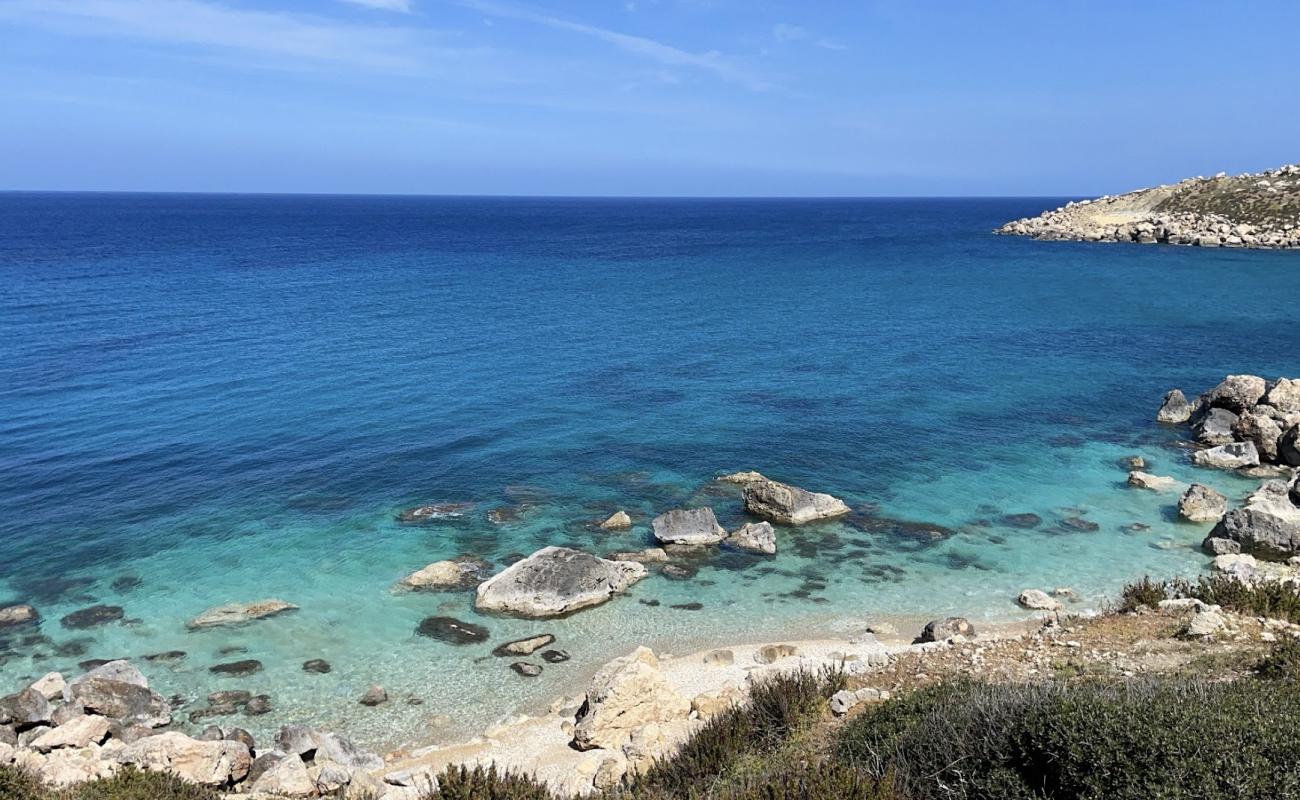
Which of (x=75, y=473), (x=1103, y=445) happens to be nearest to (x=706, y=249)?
(x=1103, y=445)

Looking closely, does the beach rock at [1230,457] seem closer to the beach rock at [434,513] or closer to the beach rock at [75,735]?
the beach rock at [434,513]

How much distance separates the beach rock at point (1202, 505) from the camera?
2614cm

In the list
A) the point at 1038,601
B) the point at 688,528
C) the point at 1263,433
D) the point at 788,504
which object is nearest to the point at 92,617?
the point at 688,528

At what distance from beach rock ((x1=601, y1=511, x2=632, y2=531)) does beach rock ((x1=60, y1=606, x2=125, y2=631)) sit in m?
12.9

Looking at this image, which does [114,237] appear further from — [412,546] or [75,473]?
[412,546]

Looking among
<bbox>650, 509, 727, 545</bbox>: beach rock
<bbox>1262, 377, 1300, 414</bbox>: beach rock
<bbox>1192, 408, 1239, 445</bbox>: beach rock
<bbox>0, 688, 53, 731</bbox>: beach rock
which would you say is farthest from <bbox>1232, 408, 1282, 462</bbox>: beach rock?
<bbox>0, 688, 53, 731</bbox>: beach rock

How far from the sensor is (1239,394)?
3400cm

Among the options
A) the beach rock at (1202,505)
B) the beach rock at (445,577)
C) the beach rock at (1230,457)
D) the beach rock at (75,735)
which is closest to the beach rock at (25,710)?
the beach rock at (75,735)

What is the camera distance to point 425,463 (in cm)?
3109

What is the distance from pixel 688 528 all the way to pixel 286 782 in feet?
45.0

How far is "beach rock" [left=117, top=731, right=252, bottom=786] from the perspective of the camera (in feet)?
43.8

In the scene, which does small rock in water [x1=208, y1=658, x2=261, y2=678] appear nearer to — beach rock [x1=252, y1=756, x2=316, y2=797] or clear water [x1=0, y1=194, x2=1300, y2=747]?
clear water [x1=0, y1=194, x2=1300, y2=747]

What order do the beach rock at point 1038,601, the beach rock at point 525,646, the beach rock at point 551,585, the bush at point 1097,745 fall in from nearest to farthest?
the bush at point 1097,745 < the beach rock at point 525,646 < the beach rock at point 1038,601 < the beach rock at point 551,585

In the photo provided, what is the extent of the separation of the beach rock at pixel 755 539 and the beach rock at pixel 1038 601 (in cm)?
666
